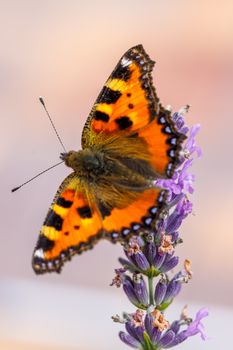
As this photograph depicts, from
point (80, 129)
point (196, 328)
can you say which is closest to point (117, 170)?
point (196, 328)

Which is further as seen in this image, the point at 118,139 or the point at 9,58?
the point at 9,58

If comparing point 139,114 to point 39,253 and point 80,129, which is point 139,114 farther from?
point 80,129

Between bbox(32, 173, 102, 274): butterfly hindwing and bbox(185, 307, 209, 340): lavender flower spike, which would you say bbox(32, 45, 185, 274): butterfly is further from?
bbox(185, 307, 209, 340): lavender flower spike

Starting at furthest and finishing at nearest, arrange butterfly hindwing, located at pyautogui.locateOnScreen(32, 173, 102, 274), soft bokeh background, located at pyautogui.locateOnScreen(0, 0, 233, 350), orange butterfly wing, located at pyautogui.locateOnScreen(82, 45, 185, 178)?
soft bokeh background, located at pyautogui.locateOnScreen(0, 0, 233, 350) → orange butterfly wing, located at pyautogui.locateOnScreen(82, 45, 185, 178) → butterfly hindwing, located at pyautogui.locateOnScreen(32, 173, 102, 274)

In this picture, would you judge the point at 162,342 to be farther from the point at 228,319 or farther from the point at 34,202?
the point at 34,202

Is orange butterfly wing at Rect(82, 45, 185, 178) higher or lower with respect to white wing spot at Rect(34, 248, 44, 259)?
higher

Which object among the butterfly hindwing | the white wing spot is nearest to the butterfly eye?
the butterfly hindwing

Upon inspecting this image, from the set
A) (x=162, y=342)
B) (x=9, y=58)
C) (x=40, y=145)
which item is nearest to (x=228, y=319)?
(x=40, y=145)
